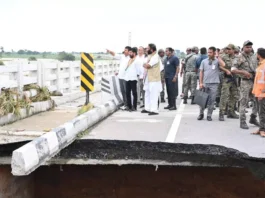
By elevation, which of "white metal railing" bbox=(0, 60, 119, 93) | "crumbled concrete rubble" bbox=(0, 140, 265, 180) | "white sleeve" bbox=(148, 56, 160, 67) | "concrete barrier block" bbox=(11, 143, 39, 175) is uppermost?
"white sleeve" bbox=(148, 56, 160, 67)

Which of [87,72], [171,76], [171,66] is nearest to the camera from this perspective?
[171,76]

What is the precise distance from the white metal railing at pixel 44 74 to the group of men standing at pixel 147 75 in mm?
2275

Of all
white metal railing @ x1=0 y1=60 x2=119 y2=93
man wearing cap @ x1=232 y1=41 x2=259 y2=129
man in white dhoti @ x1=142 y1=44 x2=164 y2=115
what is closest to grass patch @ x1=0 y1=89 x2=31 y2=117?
white metal railing @ x1=0 y1=60 x2=119 y2=93

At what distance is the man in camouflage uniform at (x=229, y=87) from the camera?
9.27 metres

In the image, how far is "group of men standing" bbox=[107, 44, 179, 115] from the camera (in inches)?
396

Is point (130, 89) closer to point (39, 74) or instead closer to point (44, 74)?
point (39, 74)

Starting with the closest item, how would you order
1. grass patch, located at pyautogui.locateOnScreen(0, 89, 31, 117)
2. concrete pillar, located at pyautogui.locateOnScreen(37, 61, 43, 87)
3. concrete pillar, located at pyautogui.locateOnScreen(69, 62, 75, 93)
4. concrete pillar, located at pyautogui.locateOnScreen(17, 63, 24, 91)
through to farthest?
grass patch, located at pyautogui.locateOnScreen(0, 89, 31, 117) < concrete pillar, located at pyautogui.locateOnScreen(17, 63, 24, 91) < concrete pillar, located at pyautogui.locateOnScreen(37, 61, 43, 87) < concrete pillar, located at pyautogui.locateOnScreen(69, 62, 75, 93)

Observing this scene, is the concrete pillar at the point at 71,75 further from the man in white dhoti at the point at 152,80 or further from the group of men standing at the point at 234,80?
the group of men standing at the point at 234,80

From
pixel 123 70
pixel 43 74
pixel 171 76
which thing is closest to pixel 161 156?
pixel 123 70

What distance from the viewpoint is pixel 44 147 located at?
5.17 meters

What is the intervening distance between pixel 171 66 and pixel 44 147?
7.07 metres

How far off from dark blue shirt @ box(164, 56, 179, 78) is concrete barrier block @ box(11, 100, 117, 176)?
4.51 meters

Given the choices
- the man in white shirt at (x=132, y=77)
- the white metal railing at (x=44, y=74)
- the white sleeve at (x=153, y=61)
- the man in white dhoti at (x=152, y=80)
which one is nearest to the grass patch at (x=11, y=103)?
the white metal railing at (x=44, y=74)

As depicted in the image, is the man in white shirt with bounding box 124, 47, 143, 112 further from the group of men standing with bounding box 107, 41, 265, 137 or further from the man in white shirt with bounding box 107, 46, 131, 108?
the man in white shirt with bounding box 107, 46, 131, 108
